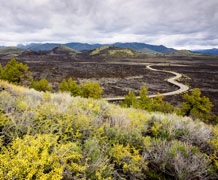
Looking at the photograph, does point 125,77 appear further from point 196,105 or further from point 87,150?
point 87,150

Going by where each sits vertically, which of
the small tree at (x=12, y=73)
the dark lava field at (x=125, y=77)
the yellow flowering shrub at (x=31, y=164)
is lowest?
the dark lava field at (x=125, y=77)

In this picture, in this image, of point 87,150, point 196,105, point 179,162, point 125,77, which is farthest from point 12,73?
point 125,77

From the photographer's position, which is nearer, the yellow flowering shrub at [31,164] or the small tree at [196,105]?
the yellow flowering shrub at [31,164]

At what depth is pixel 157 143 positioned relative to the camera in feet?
11.6

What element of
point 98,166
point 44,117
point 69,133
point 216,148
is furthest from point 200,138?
point 44,117

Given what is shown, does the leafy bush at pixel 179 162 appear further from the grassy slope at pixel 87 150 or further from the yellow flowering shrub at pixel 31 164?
the yellow flowering shrub at pixel 31 164

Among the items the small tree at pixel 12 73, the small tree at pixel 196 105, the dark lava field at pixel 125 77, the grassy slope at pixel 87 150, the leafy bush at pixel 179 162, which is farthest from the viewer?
the dark lava field at pixel 125 77

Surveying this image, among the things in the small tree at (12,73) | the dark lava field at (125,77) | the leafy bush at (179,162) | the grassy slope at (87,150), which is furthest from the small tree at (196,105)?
the small tree at (12,73)

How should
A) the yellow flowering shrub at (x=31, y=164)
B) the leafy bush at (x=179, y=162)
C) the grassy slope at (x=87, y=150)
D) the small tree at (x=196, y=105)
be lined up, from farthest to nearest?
the small tree at (x=196, y=105) < the leafy bush at (x=179, y=162) < the grassy slope at (x=87, y=150) < the yellow flowering shrub at (x=31, y=164)

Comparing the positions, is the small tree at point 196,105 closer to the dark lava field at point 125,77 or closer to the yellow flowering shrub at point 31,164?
the dark lava field at point 125,77

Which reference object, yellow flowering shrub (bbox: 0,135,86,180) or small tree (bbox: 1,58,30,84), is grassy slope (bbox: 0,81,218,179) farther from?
small tree (bbox: 1,58,30,84)

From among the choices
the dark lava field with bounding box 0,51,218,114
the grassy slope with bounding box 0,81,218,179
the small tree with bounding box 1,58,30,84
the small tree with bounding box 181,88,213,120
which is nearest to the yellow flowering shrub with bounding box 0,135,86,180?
the grassy slope with bounding box 0,81,218,179

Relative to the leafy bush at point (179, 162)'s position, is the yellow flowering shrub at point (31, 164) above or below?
above

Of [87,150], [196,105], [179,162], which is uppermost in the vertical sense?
[87,150]
